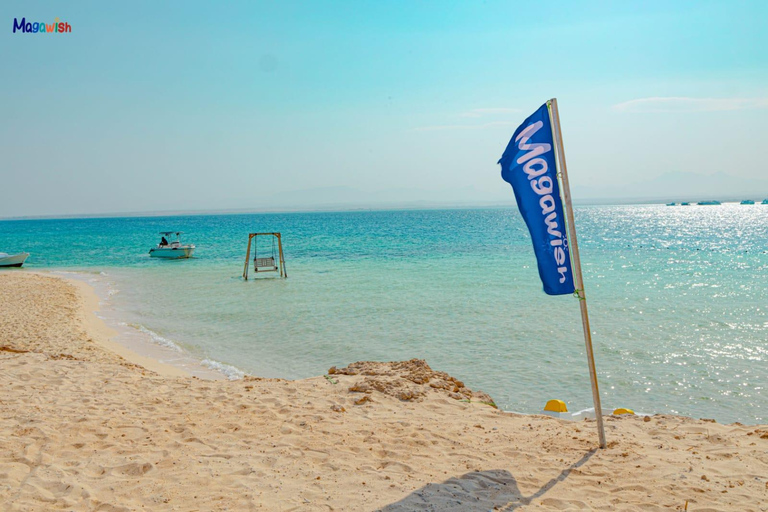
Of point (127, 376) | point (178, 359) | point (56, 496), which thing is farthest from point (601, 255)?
point (56, 496)

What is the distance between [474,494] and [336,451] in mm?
1624

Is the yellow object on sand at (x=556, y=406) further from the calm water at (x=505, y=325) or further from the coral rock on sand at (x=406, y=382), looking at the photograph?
the coral rock on sand at (x=406, y=382)

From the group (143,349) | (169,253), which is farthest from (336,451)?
(169,253)

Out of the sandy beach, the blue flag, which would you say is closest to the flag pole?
the blue flag

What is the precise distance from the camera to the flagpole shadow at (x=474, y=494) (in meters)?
4.25

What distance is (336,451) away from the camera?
17.9 ft

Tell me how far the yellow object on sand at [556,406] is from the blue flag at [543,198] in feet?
11.7

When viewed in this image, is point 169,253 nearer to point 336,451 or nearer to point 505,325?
point 505,325

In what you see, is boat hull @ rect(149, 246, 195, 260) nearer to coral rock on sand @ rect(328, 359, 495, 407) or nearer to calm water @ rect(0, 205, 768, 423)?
calm water @ rect(0, 205, 768, 423)

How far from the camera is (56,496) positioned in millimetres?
4297

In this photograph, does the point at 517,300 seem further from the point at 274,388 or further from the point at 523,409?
the point at 274,388

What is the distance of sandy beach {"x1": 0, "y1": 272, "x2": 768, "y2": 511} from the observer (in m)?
4.38

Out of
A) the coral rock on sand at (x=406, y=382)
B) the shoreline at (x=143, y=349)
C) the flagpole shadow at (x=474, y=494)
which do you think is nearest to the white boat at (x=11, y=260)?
the shoreline at (x=143, y=349)

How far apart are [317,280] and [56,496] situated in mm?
20132
